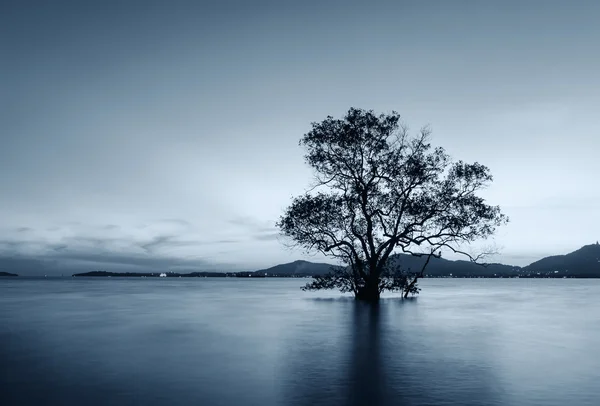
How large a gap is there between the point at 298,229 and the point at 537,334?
21.0 m

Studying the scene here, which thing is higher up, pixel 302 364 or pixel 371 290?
pixel 371 290

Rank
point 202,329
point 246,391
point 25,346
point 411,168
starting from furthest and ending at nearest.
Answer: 1. point 411,168
2. point 202,329
3. point 25,346
4. point 246,391

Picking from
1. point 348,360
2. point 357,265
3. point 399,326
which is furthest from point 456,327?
point 357,265

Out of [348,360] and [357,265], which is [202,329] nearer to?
[348,360]

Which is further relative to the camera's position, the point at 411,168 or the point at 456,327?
the point at 411,168

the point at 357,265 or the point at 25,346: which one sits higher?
the point at 357,265

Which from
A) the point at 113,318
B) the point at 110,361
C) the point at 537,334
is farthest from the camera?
the point at 113,318

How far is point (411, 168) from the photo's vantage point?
131ft

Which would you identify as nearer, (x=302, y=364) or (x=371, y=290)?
(x=302, y=364)

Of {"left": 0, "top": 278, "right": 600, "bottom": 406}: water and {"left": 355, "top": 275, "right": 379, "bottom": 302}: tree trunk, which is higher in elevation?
{"left": 355, "top": 275, "right": 379, "bottom": 302}: tree trunk

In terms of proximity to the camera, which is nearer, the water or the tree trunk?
the water

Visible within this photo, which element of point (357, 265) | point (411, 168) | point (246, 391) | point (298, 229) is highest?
point (411, 168)

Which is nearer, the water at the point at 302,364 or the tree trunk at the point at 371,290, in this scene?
the water at the point at 302,364

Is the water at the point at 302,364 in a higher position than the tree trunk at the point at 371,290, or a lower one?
lower
